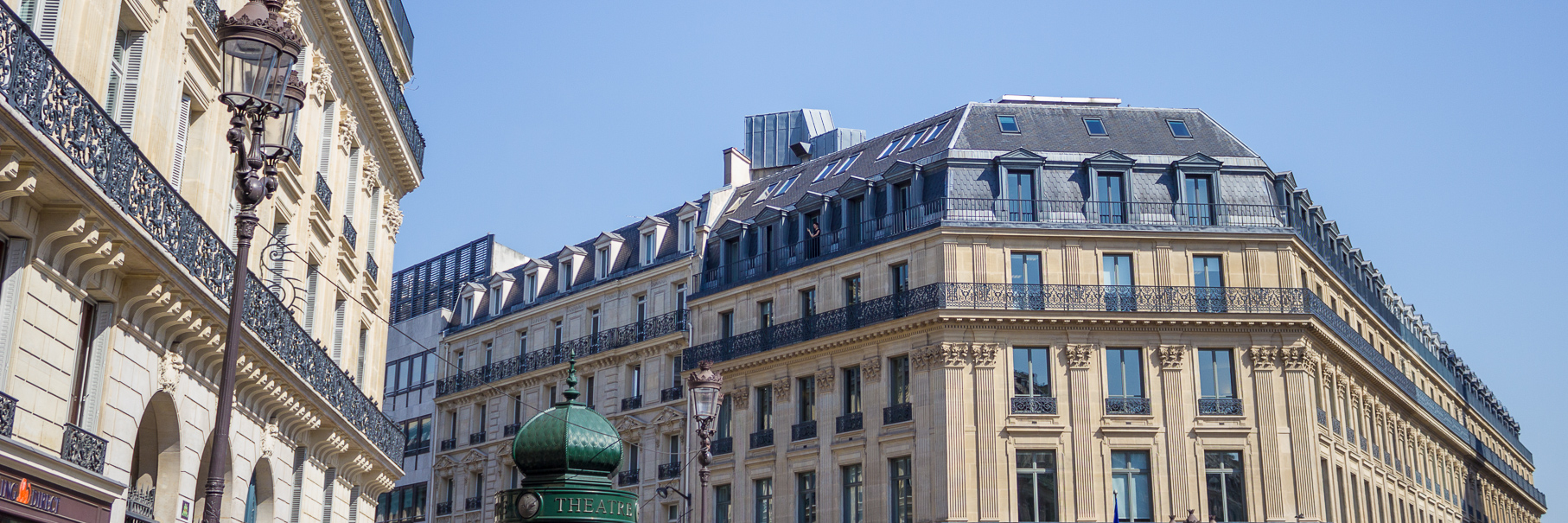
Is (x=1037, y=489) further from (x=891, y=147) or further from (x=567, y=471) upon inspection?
A: (x=567, y=471)

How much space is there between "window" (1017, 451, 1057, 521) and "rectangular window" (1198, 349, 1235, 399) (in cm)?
377

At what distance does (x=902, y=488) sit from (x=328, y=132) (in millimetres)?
16479

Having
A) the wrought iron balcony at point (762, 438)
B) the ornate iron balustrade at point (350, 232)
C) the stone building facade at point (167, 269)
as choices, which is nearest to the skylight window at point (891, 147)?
the wrought iron balcony at point (762, 438)

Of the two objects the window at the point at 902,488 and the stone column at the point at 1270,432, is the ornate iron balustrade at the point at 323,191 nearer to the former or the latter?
the window at the point at 902,488

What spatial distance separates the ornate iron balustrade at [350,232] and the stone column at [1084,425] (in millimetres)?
16113

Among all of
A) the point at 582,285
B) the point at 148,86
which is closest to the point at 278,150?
the point at 148,86

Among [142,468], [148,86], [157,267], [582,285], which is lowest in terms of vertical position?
[142,468]

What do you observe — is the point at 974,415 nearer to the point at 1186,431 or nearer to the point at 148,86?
the point at 1186,431

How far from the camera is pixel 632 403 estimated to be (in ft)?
140

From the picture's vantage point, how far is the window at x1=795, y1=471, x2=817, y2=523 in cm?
3581

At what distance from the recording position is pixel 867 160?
3944cm

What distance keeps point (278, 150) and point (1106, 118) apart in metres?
29.7

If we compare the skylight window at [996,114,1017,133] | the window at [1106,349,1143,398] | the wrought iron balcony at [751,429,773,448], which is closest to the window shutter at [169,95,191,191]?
the window at [1106,349,1143,398]

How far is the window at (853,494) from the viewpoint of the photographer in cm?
3469
